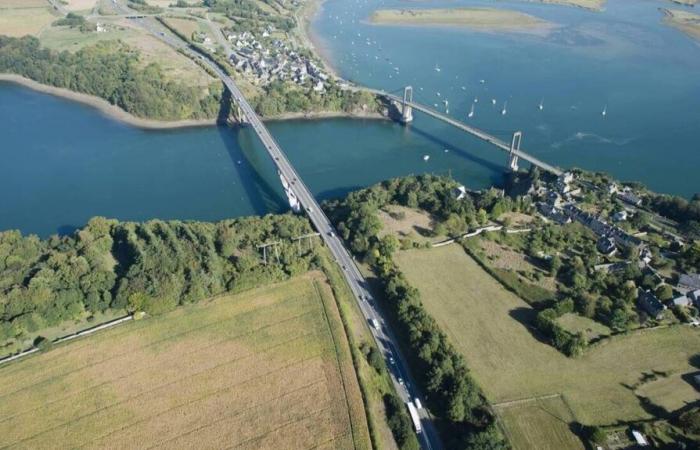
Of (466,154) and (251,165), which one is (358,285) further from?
(466,154)

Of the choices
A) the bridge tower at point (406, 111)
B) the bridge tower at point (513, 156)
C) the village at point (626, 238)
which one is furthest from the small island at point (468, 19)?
the village at point (626, 238)

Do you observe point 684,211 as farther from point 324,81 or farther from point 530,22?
point 530,22

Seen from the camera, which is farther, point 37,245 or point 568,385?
point 37,245

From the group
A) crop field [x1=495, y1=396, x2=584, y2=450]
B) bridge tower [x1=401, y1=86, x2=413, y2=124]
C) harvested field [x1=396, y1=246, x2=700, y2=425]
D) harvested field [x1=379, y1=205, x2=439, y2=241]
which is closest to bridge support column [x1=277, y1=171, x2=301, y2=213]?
harvested field [x1=379, y1=205, x2=439, y2=241]

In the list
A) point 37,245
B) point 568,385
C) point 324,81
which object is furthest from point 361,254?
point 324,81

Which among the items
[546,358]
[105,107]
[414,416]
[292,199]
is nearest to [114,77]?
[105,107]

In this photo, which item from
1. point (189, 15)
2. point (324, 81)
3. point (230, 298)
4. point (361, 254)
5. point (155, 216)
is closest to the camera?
point (230, 298)

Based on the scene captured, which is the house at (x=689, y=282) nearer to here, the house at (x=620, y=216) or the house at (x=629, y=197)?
the house at (x=620, y=216)

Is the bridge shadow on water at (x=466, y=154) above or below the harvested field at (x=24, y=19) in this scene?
below
